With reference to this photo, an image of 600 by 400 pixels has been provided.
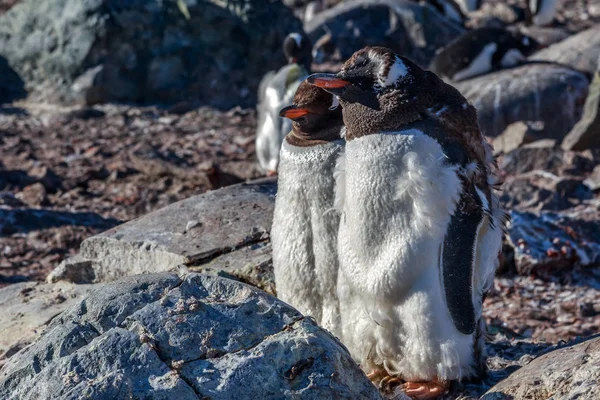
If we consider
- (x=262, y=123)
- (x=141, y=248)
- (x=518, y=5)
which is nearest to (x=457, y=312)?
(x=141, y=248)

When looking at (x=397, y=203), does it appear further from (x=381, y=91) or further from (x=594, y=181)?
(x=594, y=181)

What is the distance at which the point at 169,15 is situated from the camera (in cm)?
1219

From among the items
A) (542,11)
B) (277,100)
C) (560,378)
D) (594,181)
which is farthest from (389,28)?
(560,378)

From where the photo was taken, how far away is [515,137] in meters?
8.82

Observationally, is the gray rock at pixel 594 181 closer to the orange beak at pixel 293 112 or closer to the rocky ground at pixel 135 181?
the rocky ground at pixel 135 181

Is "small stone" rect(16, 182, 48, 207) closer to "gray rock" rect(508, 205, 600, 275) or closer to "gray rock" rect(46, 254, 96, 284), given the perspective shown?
"gray rock" rect(46, 254, 96, 284)

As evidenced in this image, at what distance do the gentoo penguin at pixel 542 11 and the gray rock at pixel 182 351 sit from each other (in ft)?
44.2

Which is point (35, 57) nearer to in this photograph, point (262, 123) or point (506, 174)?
point (262, 123)

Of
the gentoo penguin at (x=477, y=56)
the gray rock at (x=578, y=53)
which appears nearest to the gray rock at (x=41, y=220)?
the gentoo penguin at (x=477, y=56)

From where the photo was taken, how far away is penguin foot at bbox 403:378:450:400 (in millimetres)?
3625

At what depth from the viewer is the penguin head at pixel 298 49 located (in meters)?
A: 8.88

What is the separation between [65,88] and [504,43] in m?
5.41

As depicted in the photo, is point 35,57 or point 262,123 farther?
point 35,57

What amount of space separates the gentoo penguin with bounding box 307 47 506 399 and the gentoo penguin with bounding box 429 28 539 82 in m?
7.40
